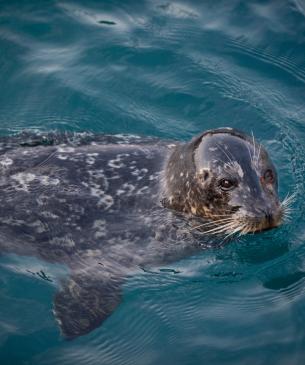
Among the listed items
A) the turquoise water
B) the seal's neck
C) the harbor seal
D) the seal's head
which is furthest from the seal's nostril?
the turquoise water

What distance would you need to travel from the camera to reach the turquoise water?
638 cm

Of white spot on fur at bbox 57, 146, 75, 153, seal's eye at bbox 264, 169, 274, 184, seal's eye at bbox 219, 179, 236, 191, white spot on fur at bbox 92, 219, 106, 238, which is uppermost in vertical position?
seal's eye at bbox 264, 169, 274, 184

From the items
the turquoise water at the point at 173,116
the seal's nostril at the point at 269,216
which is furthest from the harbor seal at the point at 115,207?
the turquoise water at the point at 173,116

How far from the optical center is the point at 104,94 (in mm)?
9758

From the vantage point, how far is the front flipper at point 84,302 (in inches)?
250

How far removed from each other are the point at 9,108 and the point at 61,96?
85 centimetres

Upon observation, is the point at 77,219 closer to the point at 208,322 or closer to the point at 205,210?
the point at 205,210

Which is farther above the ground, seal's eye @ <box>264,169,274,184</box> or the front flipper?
seal's eye @ <box>264,169,274,184</box>

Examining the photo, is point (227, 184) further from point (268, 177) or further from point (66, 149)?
point (66, 149)

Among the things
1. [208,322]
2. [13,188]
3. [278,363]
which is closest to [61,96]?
[13,188]

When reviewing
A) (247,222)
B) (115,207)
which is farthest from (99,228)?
(247,222)

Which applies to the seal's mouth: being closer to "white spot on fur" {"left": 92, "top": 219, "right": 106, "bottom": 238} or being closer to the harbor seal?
the harbor seal

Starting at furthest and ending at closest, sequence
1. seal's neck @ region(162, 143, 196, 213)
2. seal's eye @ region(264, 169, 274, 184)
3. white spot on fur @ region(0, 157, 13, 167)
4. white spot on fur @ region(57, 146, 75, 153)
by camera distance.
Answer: white spot on fur @ region(57, 146, 75, 153), white spot on fur @ region(0, 157, 13, 167), seal's neck @ region(162, 143, 196, 213), seal's eye @ region(264, 169, 274, 184)

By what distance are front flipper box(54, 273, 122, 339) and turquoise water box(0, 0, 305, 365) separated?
150 mm
